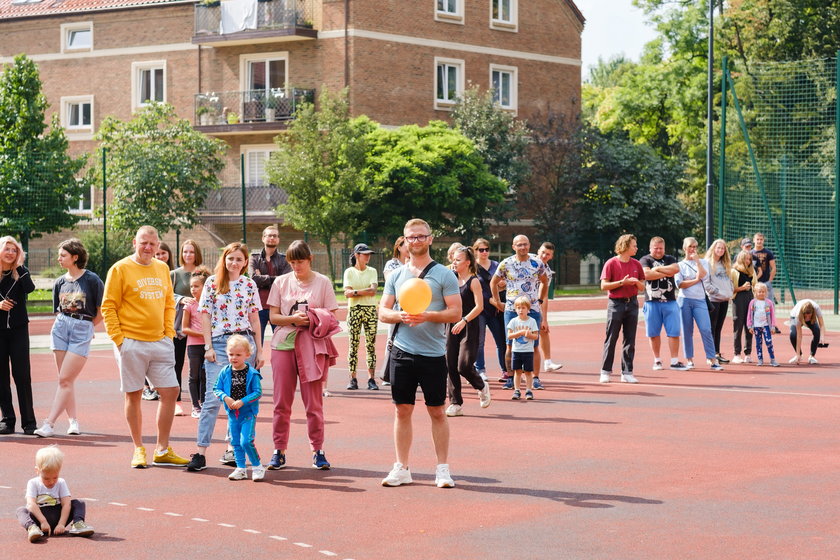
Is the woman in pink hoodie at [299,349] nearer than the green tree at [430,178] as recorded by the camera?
Yes

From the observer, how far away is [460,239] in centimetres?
4747

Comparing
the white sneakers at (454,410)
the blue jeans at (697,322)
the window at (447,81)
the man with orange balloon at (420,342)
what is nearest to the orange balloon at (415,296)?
the man with orange balloon at (420,342)

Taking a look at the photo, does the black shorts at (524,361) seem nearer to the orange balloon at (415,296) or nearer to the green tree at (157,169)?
the orange balloon at (415,296)

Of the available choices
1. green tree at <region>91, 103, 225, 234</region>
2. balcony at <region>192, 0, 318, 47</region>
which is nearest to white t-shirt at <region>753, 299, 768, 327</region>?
green tree at <region>91, 103, 225, 234</region>

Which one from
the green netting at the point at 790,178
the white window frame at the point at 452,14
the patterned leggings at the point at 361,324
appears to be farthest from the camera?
the white window frame at the point at 452,14

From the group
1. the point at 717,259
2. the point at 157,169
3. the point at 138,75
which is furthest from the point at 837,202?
the point at 138,75

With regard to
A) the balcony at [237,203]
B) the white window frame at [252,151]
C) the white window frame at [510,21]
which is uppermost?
the white window frame at [510,21]

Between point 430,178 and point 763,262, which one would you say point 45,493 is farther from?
point 430,178

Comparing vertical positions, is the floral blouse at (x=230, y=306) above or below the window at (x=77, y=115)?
below

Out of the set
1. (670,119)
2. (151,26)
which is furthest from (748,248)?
(670,119)

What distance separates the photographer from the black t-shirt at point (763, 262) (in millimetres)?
20688

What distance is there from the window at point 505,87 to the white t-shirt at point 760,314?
33948 mm

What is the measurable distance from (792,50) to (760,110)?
1388 centimetres

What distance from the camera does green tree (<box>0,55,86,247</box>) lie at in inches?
1451
